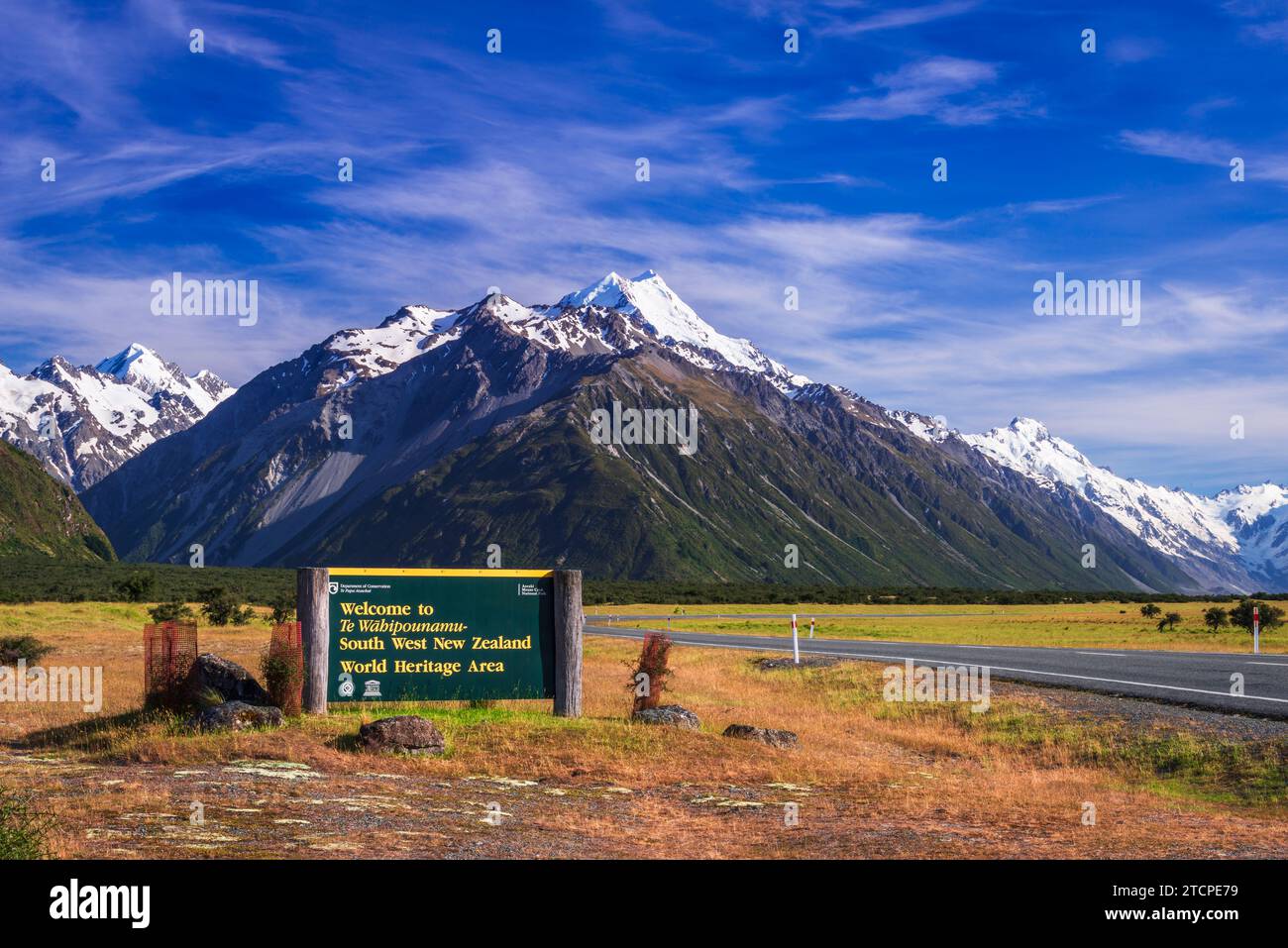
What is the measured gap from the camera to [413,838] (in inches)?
430

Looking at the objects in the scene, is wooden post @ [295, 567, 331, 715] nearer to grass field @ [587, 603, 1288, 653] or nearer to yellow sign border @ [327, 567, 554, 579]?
yellow sign border @ [327, 567, 554, 579]

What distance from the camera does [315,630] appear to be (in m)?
18.6

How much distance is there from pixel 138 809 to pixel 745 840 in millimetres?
6174

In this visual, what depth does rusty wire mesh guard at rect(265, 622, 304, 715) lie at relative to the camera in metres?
17.9

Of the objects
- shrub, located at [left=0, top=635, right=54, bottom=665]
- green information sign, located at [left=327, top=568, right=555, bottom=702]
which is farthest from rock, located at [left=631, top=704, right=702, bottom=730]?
shrub, located at [left=0, top=635, right=54, bottom=665]

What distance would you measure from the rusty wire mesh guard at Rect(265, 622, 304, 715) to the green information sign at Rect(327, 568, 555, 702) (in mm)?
924

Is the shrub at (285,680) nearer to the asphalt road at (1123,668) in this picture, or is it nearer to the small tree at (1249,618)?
the asphalt road at (1123,668)

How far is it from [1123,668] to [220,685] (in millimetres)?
22875

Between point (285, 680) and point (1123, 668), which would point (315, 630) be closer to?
point (285, 680)

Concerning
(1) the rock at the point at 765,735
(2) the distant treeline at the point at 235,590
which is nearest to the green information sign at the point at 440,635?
(1) the rock at the point at 765,735

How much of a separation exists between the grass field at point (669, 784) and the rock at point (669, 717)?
444 mm

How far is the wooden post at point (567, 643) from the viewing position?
19.8 m
